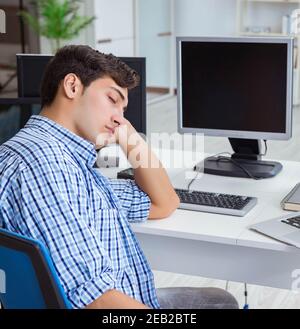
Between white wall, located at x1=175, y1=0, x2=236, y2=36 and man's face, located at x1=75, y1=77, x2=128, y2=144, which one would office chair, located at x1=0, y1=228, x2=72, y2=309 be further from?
white wall, located at x1=175, y1=0, x2=236, y2=36

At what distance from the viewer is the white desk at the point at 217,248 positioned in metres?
1.77

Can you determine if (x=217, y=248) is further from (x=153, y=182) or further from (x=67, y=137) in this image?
(x=67, y=137)

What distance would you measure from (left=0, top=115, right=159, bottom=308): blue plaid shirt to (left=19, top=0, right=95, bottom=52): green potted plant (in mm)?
5111

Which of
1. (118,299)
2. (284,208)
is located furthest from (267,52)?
(118,299)

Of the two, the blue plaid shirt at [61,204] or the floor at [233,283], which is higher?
the blue plaid shirt at [61,204]

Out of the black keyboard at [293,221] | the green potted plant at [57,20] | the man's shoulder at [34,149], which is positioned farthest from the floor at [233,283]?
the man's shoulder at [34,149]

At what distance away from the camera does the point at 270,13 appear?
7699mm

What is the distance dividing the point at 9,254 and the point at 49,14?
5.45m

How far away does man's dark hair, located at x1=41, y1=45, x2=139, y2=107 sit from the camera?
146cm

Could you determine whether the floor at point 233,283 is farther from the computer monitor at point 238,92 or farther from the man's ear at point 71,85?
the man's ear at point 71,85

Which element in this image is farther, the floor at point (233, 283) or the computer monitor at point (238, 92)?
the floor at point (233, 283)

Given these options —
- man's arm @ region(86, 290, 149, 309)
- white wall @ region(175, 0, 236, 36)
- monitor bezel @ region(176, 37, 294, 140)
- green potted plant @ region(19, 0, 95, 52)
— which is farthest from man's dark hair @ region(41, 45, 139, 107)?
white wall @ region(175, 0, 236, 36)

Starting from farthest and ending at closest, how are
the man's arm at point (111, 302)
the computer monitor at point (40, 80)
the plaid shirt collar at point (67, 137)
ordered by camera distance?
1. the computer monitor at point (40, 80)
2. the plaid shirt collar at point (67, 137)
3. the man's arm at point (111, 302)

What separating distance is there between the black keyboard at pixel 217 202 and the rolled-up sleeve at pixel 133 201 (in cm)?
17
